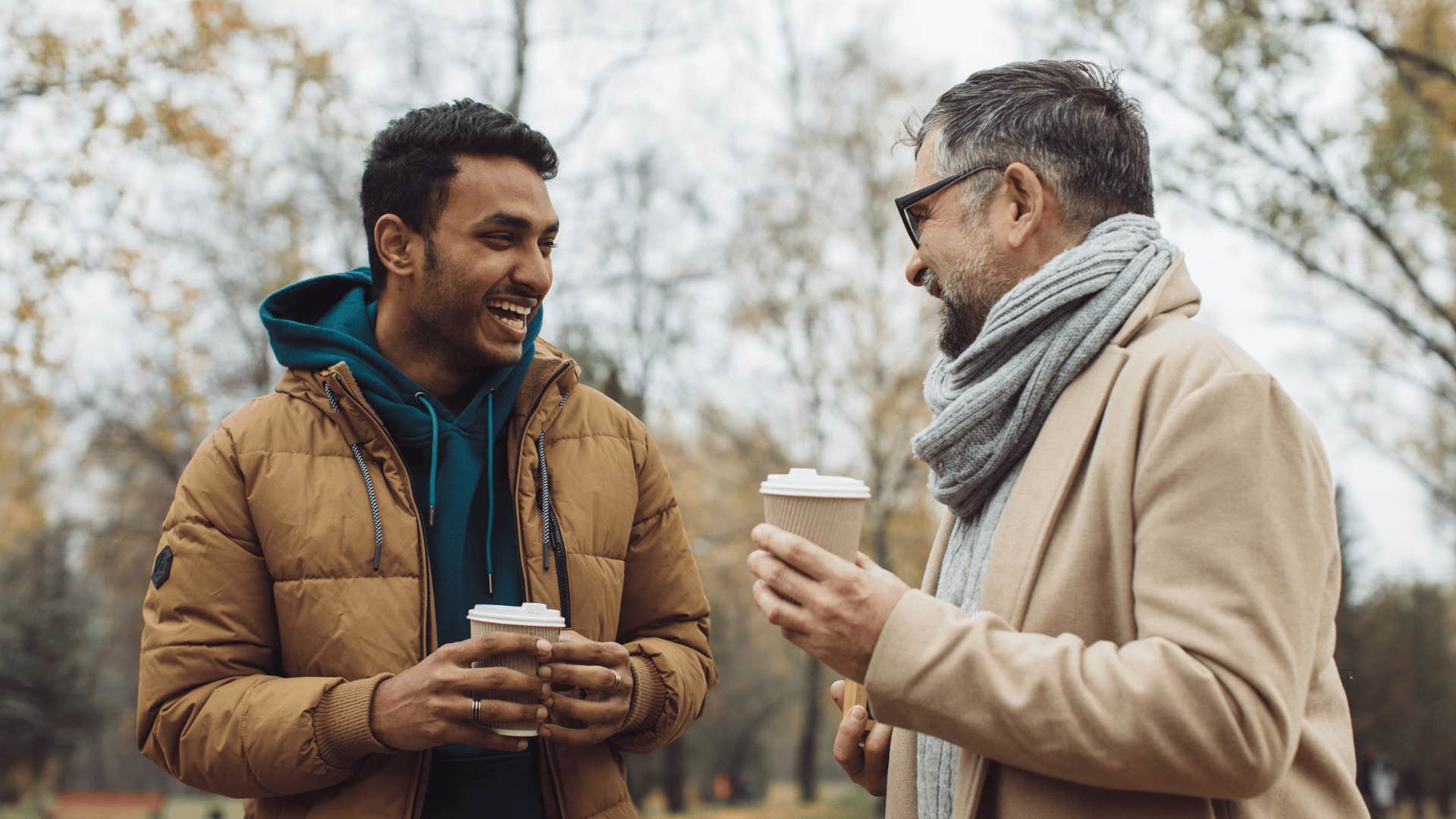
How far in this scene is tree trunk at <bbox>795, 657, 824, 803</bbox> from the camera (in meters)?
22.1

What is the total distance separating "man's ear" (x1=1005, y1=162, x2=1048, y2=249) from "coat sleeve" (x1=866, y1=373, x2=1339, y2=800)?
23.0 inches

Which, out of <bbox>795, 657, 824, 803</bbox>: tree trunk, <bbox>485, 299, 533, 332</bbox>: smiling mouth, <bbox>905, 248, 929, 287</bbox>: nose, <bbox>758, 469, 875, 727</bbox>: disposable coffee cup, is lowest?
<bbox>795, 657, 824, 803</bbox>: tree trunk

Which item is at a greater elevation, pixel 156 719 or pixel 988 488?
pixel 988 488

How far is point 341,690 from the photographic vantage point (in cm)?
237

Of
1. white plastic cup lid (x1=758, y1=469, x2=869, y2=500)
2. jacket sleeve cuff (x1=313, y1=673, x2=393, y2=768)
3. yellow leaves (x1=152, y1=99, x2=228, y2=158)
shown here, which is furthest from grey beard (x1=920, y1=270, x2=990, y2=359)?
yellow leaves (x1=152, y1=99, x2=228, y2=158)

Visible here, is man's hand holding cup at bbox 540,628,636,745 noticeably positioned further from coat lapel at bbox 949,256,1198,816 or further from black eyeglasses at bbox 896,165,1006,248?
black eyeglasses at bbox 896,165,1006,248

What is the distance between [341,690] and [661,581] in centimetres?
93

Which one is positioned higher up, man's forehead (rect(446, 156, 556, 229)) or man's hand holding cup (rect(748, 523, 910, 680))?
man's forehead (rect(446, 156, 556, 229))

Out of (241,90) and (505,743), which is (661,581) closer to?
(505,743)

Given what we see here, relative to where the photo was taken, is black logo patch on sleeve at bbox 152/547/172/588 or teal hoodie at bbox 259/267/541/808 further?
teal hoodie at bbox 259/267/541/808

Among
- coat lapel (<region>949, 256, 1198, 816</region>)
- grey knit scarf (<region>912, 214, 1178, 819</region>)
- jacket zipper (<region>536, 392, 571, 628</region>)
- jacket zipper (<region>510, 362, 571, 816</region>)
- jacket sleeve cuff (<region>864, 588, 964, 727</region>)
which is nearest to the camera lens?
jacket sleeve cuff (<region>864, 588, 964, 727</region>)

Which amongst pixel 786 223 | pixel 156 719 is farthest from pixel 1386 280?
pixel 156 719

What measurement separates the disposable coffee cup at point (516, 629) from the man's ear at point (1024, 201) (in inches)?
49.8

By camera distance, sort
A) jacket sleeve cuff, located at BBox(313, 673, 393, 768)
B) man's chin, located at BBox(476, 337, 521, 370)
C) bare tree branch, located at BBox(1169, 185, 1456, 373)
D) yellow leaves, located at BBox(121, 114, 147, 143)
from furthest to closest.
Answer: bare tree branch, located at BBox(1169, 185, 1456, 373), yellow leaves, located at BBox(121, 114, 147, 143), man's chin, located at BBox(476, 337, 521, 370), jacket sleeve cuff, located at BBox(313, 673, 393, 768)
